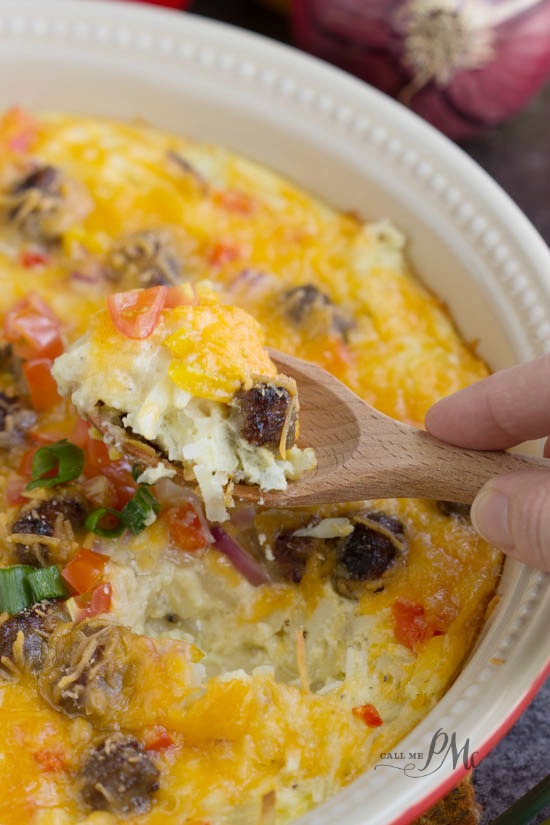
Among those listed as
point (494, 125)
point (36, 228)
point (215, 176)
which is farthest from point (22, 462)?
point (494, 125)

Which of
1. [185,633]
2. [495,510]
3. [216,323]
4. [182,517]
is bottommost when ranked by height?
[185,633]

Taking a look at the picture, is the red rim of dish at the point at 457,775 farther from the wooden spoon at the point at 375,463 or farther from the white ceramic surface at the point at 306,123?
the white ceramic surface at the point at 306,123

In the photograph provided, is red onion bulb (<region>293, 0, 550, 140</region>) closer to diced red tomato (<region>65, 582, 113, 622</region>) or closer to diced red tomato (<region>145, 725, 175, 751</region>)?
diced red tomato (<region>65, 582, 113, 622</region>)

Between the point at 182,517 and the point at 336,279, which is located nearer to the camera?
the point at 182,517

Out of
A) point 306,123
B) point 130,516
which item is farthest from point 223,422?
point 306,123

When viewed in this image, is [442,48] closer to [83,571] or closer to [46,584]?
[83,571]

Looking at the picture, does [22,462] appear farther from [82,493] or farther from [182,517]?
[182,517]

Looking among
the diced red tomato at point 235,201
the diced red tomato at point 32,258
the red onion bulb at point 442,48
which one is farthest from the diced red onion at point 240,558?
the red onion bulb at point 442,48
